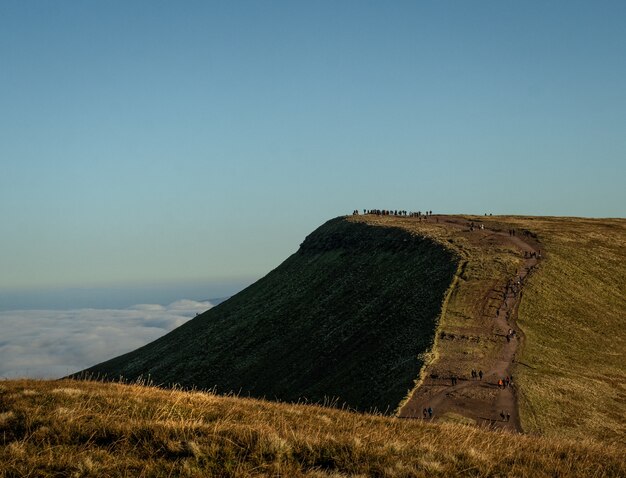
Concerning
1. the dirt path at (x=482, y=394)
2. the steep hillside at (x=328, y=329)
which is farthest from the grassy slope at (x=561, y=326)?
the steep hillside at (x=328, y=329)

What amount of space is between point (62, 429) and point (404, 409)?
120ft

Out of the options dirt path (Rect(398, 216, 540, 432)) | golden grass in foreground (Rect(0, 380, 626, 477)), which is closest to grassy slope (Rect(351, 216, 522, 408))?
dirt path (Rect(398, 216, 540, 432))

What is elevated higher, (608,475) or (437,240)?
(437,240)

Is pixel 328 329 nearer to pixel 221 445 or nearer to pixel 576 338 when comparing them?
pixel 576 338

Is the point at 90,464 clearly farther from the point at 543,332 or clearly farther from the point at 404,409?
the point at 543,332

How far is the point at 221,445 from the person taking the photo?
1388 cm

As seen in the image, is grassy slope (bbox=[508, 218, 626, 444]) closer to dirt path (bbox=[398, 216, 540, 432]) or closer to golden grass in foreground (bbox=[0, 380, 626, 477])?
dirt path (bbox=[398, 216, 540, 432])

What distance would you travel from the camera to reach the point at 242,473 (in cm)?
1254

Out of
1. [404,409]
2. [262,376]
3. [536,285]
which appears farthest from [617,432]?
[262,376]

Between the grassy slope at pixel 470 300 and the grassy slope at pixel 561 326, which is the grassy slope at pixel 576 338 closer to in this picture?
the grassy slope at pixel 561 326

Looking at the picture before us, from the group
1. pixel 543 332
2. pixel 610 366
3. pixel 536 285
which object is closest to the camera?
pixel 610 366

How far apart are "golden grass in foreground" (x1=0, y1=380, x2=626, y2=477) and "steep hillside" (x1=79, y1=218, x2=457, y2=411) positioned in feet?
104

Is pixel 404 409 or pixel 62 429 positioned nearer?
pixel 62 429

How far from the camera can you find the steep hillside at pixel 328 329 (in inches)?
2714
